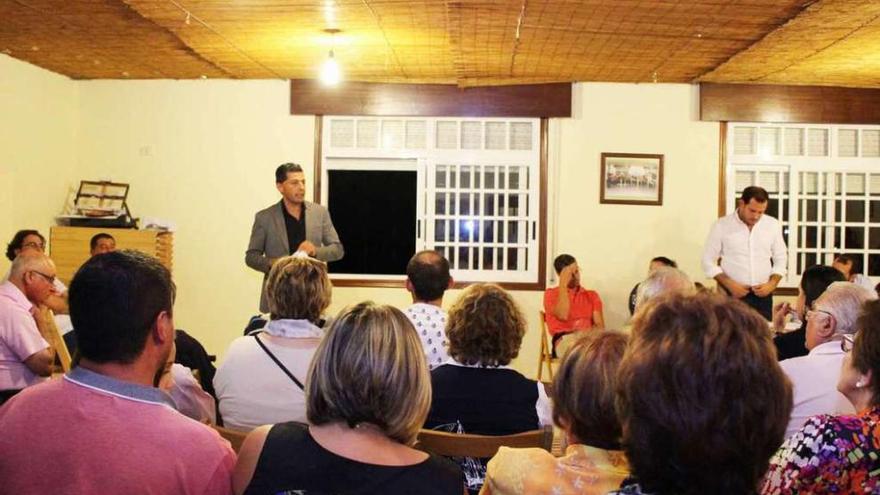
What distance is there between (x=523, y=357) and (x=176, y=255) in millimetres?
3120

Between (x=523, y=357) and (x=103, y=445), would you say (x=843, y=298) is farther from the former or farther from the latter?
(x=523, y=357)

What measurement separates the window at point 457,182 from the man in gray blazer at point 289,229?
166cm

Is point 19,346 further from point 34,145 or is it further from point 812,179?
point 812,179

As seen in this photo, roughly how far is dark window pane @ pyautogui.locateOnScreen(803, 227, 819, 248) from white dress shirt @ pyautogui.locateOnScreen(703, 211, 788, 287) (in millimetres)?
829

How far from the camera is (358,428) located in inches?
69.6

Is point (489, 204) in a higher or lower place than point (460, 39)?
lower

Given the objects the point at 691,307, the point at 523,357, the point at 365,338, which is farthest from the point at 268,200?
the point at 691,307

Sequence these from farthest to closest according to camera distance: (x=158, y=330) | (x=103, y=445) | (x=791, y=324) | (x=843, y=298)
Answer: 1. (x=791, y=324)
2. (x=843, y=298)
3. (x=158, y=330)
4. (x=103, y=445)

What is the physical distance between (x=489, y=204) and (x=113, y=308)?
5971 mm

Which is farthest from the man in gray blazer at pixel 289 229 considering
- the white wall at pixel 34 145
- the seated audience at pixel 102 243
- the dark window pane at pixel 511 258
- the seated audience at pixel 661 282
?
the seated audience at pixel 661 282

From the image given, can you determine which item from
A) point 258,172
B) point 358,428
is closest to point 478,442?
point 358,428

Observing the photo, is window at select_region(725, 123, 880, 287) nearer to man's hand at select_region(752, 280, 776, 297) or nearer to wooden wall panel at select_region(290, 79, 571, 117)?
man's hand at select_region(752, 280, 776, 297)

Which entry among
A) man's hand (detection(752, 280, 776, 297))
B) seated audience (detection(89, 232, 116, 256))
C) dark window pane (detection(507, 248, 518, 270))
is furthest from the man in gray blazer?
man's hand (detection(752, 280, 776, 297))

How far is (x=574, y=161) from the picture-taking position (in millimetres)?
7367
